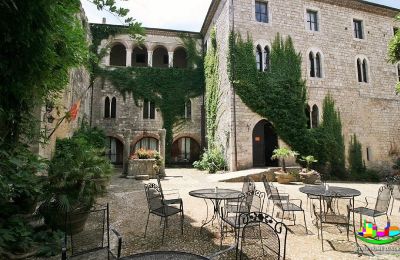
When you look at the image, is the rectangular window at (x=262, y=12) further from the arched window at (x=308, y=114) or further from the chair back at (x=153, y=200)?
the chair back at (x=153, y=200)

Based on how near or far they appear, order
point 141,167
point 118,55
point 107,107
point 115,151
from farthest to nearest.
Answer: point 118,55 < point 115,151 < point 107,107 < point 141,167

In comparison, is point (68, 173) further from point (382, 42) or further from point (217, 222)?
point (382, 42)

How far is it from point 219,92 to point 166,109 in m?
4.28

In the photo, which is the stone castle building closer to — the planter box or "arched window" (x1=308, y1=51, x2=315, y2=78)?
"arched window" (x1=308, y1=51, x2=315, y2=78)

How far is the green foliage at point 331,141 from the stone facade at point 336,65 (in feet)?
1.46

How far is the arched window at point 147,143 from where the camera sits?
1680cm

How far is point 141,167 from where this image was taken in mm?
10898

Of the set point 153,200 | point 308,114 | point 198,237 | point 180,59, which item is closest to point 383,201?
point 198,237

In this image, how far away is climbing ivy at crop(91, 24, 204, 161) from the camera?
53.1ft

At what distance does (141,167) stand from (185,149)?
20.7ft

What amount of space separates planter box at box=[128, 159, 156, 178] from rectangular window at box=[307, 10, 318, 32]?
11.6 metres

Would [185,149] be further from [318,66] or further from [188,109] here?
[318,66]

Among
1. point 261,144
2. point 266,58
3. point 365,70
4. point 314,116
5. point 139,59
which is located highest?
point 139,59

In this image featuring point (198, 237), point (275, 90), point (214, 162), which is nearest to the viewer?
point (198, 237)
